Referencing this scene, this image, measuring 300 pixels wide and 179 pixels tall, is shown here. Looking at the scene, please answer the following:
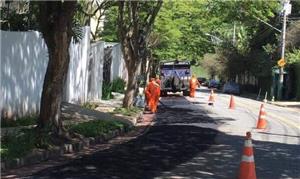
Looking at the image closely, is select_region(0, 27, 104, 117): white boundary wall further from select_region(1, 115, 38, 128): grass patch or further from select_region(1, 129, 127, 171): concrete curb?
select_region(1, 129, 127, 171): concrete curb

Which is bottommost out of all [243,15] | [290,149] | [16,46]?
[290,149]

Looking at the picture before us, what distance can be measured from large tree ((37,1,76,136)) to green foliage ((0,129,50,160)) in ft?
2.01

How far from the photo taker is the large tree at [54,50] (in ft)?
44.9

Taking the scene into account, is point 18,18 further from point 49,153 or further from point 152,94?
point 152,94

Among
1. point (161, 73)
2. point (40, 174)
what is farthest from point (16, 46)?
point (161, 73)

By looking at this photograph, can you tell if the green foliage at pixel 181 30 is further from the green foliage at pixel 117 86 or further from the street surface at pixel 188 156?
the street surface at pixel 188 156

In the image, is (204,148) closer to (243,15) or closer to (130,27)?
(130,27)

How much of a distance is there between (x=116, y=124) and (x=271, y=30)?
47194mm

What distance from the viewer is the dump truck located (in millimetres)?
46219

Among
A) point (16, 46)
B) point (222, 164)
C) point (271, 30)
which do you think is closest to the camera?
point (222, 164)

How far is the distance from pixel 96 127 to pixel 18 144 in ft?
15.4

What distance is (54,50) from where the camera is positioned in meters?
13.8

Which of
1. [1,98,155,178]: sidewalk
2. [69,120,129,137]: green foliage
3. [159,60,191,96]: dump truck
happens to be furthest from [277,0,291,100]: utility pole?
[69,120,129,137]: green foliage

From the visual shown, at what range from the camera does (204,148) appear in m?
14.5
